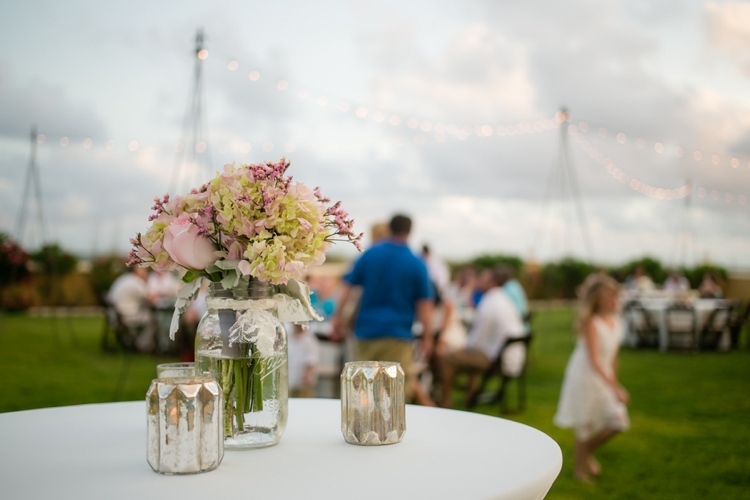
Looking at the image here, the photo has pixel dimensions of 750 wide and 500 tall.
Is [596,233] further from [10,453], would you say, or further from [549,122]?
[10,453]

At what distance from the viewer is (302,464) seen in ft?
3.80

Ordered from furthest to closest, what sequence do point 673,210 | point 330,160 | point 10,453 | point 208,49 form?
1. point 673,210
2. point 330,160
3. point 208,49
4. point 10,453

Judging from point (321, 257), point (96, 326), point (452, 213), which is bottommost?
point (96, 326)

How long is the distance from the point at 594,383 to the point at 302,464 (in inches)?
128

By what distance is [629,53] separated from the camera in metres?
8.69

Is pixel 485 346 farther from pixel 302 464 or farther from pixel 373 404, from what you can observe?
pixel 302 464

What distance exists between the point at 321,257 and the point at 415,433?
1.48ft

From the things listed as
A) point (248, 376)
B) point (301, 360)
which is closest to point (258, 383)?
point (248, 376)

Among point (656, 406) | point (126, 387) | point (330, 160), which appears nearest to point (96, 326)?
point (126, 387)

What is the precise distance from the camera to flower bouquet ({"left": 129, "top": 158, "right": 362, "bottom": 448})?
1.25m

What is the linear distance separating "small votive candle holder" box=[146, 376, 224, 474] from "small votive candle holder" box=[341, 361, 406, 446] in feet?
1.03

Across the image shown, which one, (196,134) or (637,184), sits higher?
(637,184)

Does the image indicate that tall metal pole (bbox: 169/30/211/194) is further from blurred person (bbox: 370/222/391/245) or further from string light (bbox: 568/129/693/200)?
string light (bbox: 568/129/693/200)

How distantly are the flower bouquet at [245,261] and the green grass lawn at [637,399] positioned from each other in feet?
9.59
